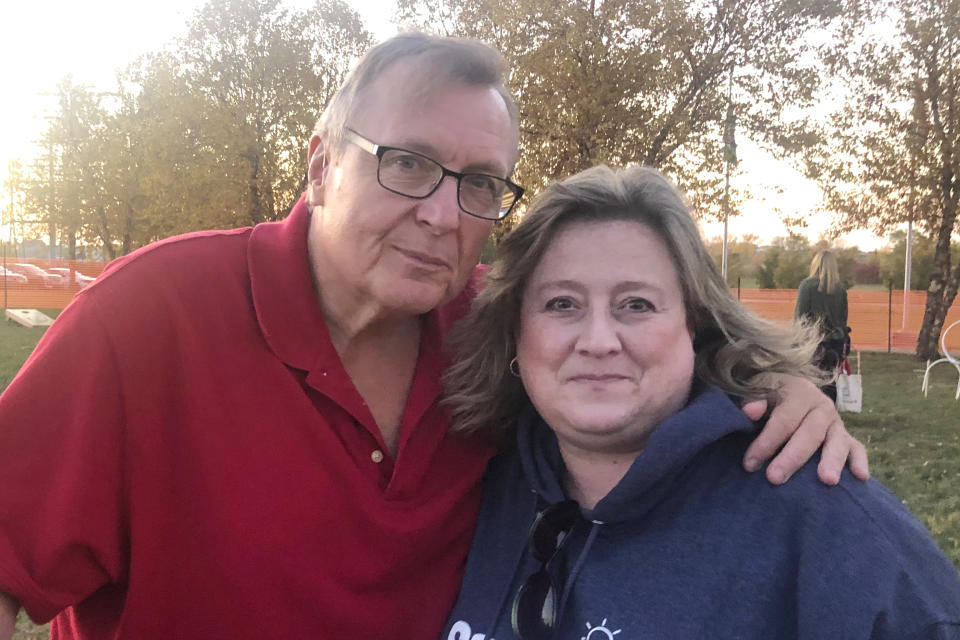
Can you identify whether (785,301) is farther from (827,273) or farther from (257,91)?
(257,91)

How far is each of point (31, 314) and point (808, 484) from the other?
77.0 feet

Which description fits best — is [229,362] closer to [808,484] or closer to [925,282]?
[808,484]

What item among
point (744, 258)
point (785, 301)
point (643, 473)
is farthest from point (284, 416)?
point (744, 258)

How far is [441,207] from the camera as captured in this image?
6.29ft

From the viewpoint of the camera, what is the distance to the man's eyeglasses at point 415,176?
1887 mm

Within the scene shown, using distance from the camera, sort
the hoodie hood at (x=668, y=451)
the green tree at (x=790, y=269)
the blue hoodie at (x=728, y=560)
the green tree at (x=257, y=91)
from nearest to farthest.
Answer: the blue hoodie at (x=728, y=560)
the hoodie hood at (x=668, y=451)
the green tree at (x=257, y=91)
the green tree at (x=790, y=269)

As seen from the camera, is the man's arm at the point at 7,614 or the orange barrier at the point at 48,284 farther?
the orange barrier at the point at 48,284

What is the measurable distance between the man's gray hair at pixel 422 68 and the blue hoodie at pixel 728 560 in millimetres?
1003

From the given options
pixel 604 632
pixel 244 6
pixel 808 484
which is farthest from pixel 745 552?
pixel 244 6

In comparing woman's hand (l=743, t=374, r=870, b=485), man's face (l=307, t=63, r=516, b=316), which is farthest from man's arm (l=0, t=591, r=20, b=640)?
woman's hand (l=743, t=374, r=870, b=485)

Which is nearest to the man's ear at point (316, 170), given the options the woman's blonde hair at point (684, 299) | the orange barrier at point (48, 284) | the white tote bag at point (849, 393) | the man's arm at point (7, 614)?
the woman's blonde hair at point (684, 299)

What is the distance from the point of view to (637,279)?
6.15 ft

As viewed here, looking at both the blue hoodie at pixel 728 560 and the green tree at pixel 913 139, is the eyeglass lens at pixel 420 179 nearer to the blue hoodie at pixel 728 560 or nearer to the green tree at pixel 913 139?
the blue hoodie at pixel 728 560

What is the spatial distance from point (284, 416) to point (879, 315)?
23939 mm
